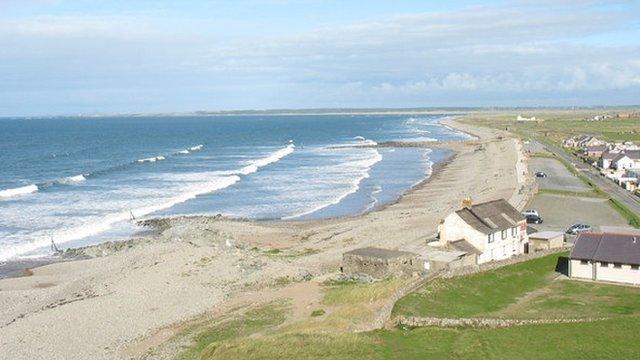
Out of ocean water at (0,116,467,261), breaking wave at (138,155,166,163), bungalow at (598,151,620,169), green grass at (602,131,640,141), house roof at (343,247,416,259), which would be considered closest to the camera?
house roof at (343,247,416,259)

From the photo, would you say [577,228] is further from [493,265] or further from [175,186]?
[175,186]

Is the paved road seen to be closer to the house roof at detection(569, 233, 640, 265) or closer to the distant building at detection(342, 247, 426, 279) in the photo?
the house roof at detection(569, 233, 640, 265)

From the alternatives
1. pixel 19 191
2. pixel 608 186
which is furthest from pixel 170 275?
pixel 608 186

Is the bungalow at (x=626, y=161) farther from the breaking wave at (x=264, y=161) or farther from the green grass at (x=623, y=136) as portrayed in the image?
the green grass at (x=623, y=136)

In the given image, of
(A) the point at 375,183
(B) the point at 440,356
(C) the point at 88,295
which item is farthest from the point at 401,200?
(B) the point at 440,356

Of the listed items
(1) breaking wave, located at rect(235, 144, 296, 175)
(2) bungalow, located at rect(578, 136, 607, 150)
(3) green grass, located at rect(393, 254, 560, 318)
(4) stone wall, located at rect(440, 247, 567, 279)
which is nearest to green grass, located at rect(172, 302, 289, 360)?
(3) green grass, located at rect(393, 254, 560, 318)

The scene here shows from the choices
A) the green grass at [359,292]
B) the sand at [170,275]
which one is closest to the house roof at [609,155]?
the sand at [170,275]
